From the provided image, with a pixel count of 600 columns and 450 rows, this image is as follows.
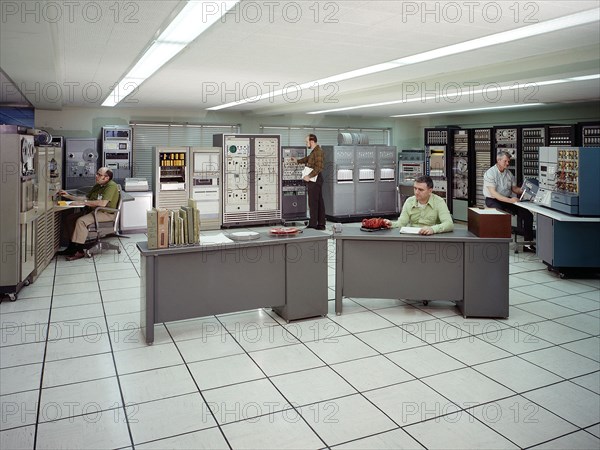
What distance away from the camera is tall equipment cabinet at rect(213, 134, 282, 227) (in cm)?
1066

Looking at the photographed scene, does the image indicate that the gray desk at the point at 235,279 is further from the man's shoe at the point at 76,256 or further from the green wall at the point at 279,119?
the green wall at the point at 279,119

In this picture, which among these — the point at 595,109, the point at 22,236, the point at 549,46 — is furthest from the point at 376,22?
the point at 595,109

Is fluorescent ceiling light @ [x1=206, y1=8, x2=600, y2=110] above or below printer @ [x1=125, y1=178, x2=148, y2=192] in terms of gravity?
above

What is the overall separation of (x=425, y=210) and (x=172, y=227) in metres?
2.75

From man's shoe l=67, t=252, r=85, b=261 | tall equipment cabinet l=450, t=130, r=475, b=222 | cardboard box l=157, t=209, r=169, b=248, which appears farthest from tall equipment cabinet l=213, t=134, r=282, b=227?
cardboard box l=157, t=209, r=169, b=248

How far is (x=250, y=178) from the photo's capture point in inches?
427

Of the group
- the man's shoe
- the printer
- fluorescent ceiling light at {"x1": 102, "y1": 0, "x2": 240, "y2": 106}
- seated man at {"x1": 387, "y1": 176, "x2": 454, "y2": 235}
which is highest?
fluorescent ceiling light at {"x1": 102, "y1": 0, "x2": 240, "y2": 106}

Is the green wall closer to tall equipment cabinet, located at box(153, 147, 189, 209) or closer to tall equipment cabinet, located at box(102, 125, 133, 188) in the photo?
tall equipment cabinet, located at box(102, 125, 133, 188)

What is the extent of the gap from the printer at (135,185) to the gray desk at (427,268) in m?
6.18

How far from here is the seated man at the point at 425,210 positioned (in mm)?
5422

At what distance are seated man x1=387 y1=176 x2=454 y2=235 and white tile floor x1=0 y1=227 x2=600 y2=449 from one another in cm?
92

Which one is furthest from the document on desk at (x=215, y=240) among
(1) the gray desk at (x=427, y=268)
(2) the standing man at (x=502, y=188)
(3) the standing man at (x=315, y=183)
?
(2) the standing man at (x=502, y=188)

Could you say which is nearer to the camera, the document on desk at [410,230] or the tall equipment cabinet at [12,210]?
the document on desk at [410,230]

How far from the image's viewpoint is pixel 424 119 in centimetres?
1488
